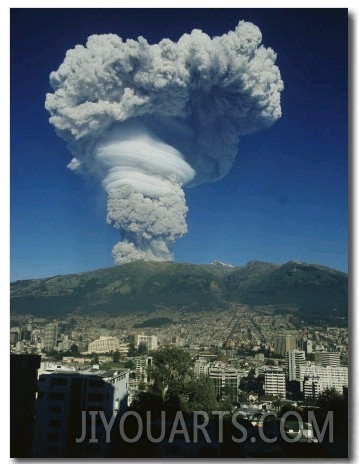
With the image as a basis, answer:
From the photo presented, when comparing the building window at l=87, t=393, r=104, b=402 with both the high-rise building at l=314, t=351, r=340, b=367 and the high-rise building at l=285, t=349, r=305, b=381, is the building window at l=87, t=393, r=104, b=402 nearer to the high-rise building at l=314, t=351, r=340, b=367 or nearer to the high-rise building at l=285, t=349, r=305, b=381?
the high-rise building at l=285, t=349, r=305, b=381

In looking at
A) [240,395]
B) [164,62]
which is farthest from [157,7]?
[240,395]

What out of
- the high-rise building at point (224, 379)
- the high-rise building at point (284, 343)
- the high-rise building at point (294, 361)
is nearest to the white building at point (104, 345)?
the high-rise building at point (224, 379)

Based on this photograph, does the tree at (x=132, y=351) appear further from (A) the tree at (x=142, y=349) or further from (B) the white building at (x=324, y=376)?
(B) the white building at (x=324, y=376)

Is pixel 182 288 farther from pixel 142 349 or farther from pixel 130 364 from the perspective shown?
pixel 130 364

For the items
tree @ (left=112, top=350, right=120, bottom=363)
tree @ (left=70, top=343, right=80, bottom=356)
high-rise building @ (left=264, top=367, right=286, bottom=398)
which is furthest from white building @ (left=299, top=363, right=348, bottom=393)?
tree @ (left=70, top=343, right=80, bottom=356)

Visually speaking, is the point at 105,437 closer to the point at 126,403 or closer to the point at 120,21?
the point at 126,403

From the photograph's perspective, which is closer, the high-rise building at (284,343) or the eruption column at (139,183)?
the high-rise building at (284,343)
